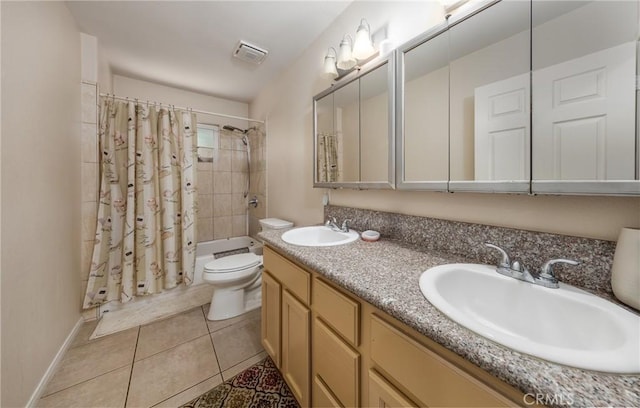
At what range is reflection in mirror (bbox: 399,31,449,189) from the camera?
37.8 inches

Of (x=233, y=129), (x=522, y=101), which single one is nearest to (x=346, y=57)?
(x=522, y=101)

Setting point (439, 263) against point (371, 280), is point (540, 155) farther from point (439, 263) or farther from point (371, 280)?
point (371, 280)

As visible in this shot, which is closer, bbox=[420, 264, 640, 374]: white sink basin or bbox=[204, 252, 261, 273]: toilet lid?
bbox=[420, 264, 640, 374]: white sink basin

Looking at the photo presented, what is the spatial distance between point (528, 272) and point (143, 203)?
2.55 metres

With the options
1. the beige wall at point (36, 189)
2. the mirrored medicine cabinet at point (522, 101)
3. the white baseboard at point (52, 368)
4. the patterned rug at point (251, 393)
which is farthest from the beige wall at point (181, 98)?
the patterned rug at point (251, 393)

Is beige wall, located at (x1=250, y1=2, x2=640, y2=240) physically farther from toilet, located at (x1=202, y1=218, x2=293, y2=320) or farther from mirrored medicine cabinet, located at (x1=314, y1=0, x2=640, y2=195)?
toilet, located at (x1=202, y1=218, x2=293, y2=320)

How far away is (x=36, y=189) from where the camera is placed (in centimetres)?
114

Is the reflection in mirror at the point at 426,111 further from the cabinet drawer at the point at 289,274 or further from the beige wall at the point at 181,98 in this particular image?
the beige wall at the point at 181,98

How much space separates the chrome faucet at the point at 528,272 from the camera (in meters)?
0.63

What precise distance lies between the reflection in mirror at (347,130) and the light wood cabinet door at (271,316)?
2.61 feet

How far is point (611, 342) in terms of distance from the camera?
485 mm

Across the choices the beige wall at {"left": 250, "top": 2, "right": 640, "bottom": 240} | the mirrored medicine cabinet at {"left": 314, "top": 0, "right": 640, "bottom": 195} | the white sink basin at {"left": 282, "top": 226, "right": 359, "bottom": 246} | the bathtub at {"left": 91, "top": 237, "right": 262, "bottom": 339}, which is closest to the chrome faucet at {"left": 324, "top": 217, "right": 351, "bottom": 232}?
the white sink basin at {"left": 282, "top": 226, "right": 359, "bottom": 246}

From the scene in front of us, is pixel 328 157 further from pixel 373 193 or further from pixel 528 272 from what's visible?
pixel 528 272

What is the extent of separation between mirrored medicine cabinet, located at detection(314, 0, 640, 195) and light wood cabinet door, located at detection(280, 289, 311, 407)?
0.77m
